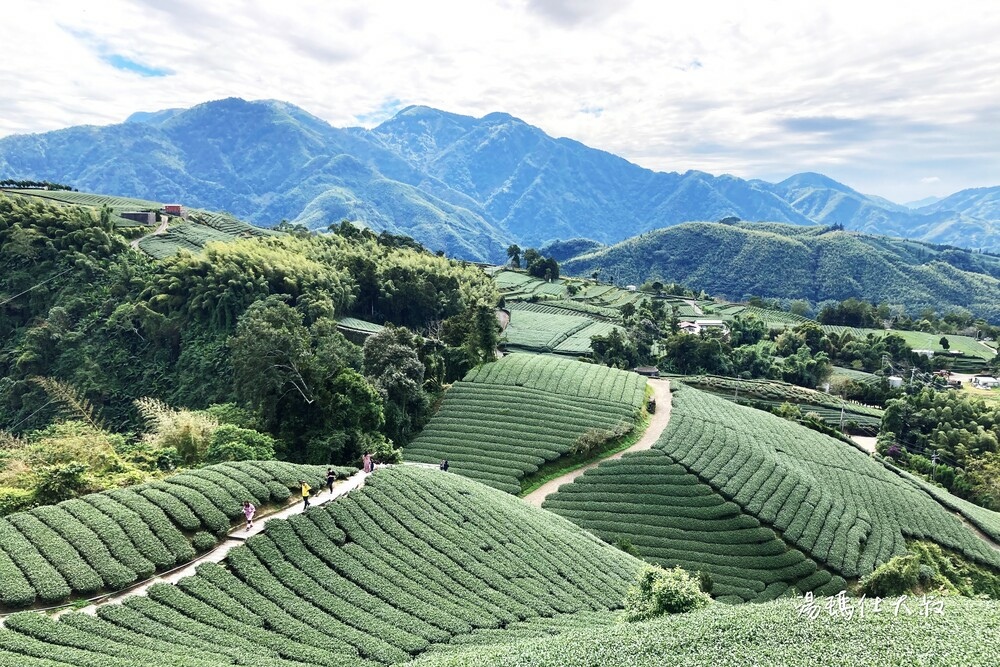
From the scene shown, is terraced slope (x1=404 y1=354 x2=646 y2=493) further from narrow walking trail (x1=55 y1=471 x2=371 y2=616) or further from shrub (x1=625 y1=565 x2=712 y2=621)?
shrub (x1=625 y1=565 x2=712 y2=621)

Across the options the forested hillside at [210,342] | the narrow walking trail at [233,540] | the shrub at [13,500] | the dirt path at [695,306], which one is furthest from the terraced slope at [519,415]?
the dirt path at [695,306]

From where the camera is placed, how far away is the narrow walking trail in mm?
19438

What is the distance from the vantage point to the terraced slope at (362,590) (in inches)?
687

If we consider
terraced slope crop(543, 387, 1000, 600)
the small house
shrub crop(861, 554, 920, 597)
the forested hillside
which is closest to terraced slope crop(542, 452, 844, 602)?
terraced slope crop(543, 387, 1000, 600)

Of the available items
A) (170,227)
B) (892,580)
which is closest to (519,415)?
(892,580)

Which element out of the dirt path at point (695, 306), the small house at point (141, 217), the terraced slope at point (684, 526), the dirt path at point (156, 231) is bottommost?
the terraced slope at point (684, 526)

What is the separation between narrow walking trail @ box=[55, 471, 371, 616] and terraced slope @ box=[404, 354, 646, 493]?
15.3 metres

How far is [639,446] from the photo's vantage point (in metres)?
47.9

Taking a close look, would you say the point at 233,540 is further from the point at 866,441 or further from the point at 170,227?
the point at 170,227

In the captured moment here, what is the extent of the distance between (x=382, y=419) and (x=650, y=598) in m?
25.2

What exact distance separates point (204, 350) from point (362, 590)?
4832 centimetres

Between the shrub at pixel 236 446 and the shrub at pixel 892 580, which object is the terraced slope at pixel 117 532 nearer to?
the shrub at pixel 236 446

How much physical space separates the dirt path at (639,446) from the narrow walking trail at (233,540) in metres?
15.9

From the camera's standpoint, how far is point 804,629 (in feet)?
59.0
